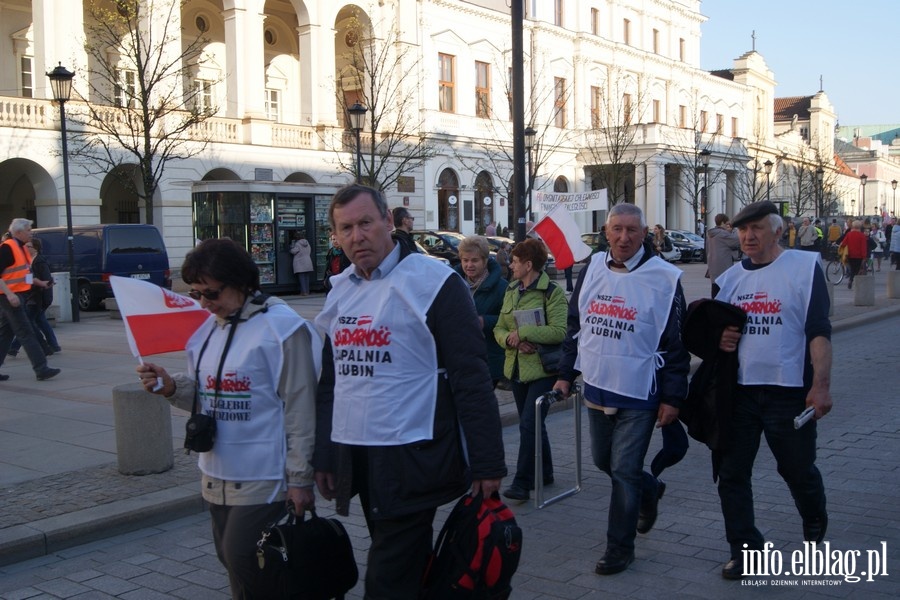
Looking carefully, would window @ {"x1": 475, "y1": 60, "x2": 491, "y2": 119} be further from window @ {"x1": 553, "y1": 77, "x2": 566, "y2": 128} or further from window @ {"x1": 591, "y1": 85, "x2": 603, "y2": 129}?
window @ {"x1": 591, "y1": 85, "x2": 603, "y2": 129}

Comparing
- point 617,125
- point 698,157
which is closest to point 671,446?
point 698,157

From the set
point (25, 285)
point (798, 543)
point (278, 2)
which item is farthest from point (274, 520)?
point (278, 2)

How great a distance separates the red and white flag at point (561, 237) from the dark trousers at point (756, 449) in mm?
4651

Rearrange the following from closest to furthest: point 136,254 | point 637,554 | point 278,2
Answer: point 637,554, point 136,254, point 278,2

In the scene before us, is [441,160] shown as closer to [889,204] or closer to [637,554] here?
[637,554]

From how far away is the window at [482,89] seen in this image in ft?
150

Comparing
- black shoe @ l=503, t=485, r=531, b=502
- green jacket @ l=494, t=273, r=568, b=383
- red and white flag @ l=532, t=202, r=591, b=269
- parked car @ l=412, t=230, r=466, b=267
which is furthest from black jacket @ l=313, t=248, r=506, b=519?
parked car @ l=412, t=230, r=466, b=267

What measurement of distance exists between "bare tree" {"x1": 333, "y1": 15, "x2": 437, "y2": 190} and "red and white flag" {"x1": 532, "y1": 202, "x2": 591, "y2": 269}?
84.1 feet

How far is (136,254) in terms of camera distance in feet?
68.8

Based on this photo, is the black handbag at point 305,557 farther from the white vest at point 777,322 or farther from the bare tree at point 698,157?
the bare tree at point 698,157

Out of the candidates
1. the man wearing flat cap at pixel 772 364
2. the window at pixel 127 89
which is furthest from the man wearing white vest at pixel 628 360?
the window at pixel 127 89

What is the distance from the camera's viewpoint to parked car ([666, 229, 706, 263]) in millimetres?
42750

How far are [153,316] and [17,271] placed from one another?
29.6 feet

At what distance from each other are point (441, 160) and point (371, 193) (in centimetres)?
4008
